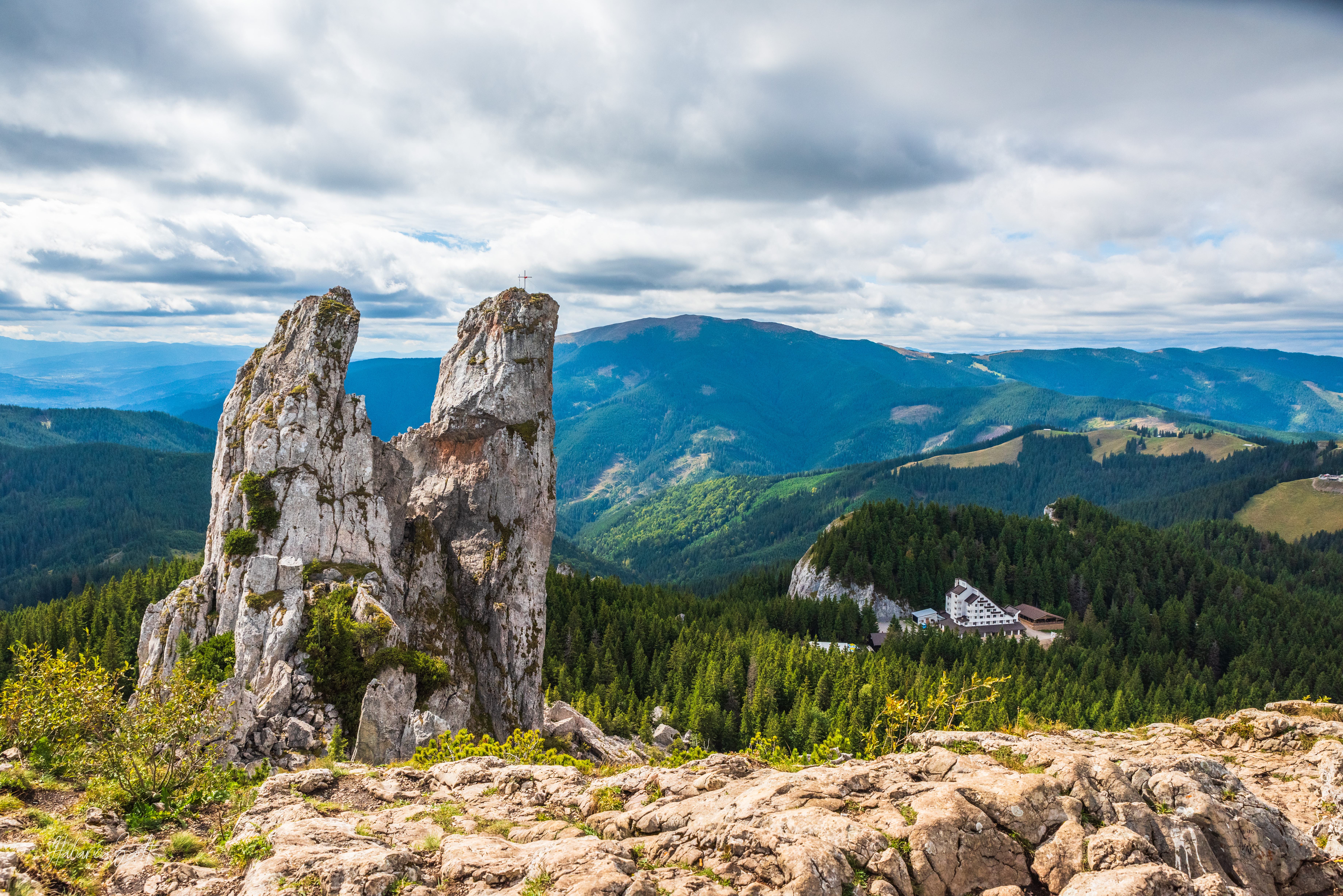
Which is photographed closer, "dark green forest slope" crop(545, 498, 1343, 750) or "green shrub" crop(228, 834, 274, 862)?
"green shrub" crop(228, 834, 274, 862)

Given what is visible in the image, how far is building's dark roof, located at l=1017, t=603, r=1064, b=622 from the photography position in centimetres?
14250

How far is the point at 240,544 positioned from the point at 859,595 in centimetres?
13477

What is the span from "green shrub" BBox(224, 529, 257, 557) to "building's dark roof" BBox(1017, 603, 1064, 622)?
497ft

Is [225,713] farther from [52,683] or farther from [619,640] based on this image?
[619,640]

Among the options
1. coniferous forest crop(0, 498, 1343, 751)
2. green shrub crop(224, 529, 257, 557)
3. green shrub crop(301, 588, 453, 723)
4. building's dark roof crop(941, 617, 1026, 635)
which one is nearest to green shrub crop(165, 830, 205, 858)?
coniferous forest crop(0, 498, 1343, 751)

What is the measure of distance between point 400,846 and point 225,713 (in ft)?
57.4

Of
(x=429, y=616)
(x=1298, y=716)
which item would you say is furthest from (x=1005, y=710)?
(x=429, y=616)

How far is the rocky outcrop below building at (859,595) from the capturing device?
148m

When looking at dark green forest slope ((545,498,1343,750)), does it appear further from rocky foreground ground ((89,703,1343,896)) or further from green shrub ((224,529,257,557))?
rocky foreground ground ((89,703,1343,896))

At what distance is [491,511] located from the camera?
54.0m

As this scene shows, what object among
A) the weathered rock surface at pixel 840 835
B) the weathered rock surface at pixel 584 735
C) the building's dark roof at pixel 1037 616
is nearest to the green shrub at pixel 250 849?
the weathered rock surface at pixel 840 835

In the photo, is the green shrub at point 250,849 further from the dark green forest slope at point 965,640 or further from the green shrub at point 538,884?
the dark green forest slope at point 965,640

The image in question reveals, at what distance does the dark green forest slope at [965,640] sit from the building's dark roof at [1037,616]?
240 inches

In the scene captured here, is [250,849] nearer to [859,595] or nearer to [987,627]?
[859,595]
